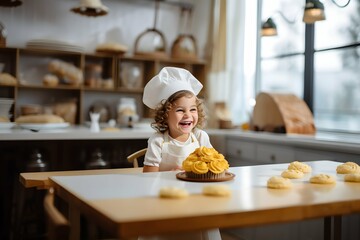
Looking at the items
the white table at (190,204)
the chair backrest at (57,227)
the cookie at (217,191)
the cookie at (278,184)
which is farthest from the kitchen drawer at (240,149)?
the chair backrest at (57,227)

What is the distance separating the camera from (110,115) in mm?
3969

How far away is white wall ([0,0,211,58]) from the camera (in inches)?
144

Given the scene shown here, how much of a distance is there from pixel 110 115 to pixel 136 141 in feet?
2.51

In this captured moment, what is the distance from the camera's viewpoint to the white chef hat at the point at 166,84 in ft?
6.06

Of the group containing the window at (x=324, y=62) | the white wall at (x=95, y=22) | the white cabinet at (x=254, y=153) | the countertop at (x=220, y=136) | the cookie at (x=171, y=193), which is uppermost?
the white wall at (x=95, y=22)

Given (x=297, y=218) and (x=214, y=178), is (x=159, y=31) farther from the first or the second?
(x=297, y=218)

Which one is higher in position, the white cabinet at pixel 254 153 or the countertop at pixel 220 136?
the countertop at pixel 220 136

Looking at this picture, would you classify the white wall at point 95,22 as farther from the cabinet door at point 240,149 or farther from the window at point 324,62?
the cabinet door at point 240,149

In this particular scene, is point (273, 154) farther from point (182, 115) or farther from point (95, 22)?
point (95, 22)

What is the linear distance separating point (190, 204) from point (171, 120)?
801mm

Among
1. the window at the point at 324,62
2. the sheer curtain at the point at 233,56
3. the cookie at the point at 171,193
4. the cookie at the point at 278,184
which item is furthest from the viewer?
the sheer curtain at the point at 233,56

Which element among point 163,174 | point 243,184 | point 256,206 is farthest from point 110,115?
point 256,206

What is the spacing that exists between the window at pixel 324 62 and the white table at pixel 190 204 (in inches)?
80.9

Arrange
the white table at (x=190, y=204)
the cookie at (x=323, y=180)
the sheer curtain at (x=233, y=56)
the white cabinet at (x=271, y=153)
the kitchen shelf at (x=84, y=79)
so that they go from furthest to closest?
the sheer curtain at (x=233, y=56) → the kitchen shelf at (x=84, y=79) → the white cabinet at (x=271, y=153) → the cookie at (x=323, y=180) → the white table at (x=190, y=204)
